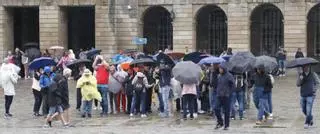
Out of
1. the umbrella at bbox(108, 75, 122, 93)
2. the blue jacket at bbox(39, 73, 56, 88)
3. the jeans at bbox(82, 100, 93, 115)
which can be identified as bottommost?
the jeans at bbox(82, 100, 93, 115)

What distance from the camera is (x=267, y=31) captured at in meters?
47.6

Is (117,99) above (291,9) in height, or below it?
below

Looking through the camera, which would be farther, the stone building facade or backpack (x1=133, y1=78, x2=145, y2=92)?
the stone building facade

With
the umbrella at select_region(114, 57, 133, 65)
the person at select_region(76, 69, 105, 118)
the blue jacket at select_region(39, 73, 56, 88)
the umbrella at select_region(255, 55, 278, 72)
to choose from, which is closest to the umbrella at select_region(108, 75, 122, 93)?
the person at select_region(76, 69, 105, 118)

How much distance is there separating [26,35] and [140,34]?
8.36 meters

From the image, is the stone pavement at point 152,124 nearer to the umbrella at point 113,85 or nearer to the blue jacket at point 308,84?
the umbrella at point 113,85

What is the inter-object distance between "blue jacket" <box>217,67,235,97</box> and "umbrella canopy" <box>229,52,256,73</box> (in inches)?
38.8

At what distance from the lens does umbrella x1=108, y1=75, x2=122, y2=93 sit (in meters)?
23.2

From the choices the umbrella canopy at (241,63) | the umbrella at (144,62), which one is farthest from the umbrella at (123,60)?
the umbrella canopy at (241,63)

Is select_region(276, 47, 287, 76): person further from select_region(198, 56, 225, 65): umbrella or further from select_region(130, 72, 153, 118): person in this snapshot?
select_region(198, 56, 225, 65): umbrella

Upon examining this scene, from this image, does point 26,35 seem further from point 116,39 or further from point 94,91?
point 94,91

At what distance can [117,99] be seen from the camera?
2383 centimetres

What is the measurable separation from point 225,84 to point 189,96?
2467 mm

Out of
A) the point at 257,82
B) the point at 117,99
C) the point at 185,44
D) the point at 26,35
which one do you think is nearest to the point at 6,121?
the point at 117,99
